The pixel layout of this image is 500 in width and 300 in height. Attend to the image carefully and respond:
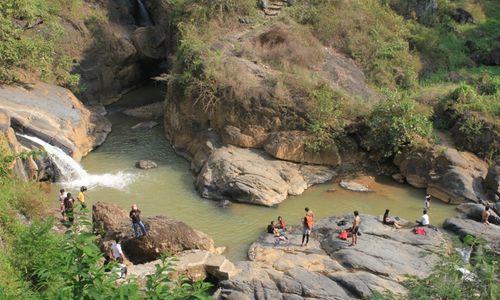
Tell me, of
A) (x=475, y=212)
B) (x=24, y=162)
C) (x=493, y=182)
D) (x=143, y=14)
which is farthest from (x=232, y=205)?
(x=143, y=14)

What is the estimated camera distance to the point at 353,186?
21906 mm

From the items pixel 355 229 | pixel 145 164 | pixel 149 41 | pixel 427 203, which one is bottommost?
pixel 145 164

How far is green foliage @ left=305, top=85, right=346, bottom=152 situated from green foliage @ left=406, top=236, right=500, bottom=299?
52.0 feet

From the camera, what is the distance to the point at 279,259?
640 inches

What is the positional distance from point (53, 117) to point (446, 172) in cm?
1735

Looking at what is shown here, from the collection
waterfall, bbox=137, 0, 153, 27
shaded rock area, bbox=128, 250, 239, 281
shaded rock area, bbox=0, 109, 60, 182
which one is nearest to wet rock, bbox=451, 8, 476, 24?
waterfall, bbox=137, 0, 153, 27

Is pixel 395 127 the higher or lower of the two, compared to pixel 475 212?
higher

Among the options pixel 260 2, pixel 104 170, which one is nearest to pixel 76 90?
pixel 104 170

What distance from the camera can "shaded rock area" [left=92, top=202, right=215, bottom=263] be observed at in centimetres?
1617

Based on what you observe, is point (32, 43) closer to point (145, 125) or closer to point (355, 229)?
point (145, 125)

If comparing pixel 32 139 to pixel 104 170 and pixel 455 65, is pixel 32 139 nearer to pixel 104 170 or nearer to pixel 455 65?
pixel 104 170

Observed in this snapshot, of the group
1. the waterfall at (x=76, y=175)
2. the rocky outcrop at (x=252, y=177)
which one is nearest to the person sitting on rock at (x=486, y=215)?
the rocky outcrop at (x=252, y=177)

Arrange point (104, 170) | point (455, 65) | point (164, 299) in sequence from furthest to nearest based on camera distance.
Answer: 1. point (455, 65)
2. point (104, 170)
3. point (164, 299)

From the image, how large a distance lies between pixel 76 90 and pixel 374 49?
664 inches
